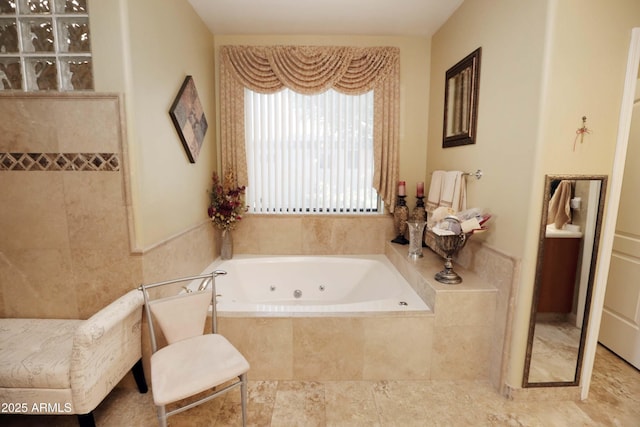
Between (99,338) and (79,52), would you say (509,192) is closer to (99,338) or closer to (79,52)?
(99,338)

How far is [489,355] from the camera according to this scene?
1.95m

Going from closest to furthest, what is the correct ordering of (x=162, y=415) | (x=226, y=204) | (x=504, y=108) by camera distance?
1. (x=162, y=415)
2. (x=504, y=108)
3. (x=226, y=204)

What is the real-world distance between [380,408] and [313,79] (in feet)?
8.61

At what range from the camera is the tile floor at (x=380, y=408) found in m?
1.64

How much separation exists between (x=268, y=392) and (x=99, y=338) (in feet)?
3.25

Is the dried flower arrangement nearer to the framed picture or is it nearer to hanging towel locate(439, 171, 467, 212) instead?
the framed picture

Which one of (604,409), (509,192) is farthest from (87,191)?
(604,409)

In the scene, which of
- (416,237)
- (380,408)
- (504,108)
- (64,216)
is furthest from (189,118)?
(380,408)

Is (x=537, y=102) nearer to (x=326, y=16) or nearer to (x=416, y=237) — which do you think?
(x=416, y=237)

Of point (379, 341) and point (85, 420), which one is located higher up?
point (379, 341)

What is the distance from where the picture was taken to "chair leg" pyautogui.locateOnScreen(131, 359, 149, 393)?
1.83m

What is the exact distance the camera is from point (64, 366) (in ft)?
4.45

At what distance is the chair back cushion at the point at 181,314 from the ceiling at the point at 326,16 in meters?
2.15

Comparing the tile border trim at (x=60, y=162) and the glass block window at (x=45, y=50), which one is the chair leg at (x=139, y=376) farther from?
the glass block window at (x=45, y=50)
